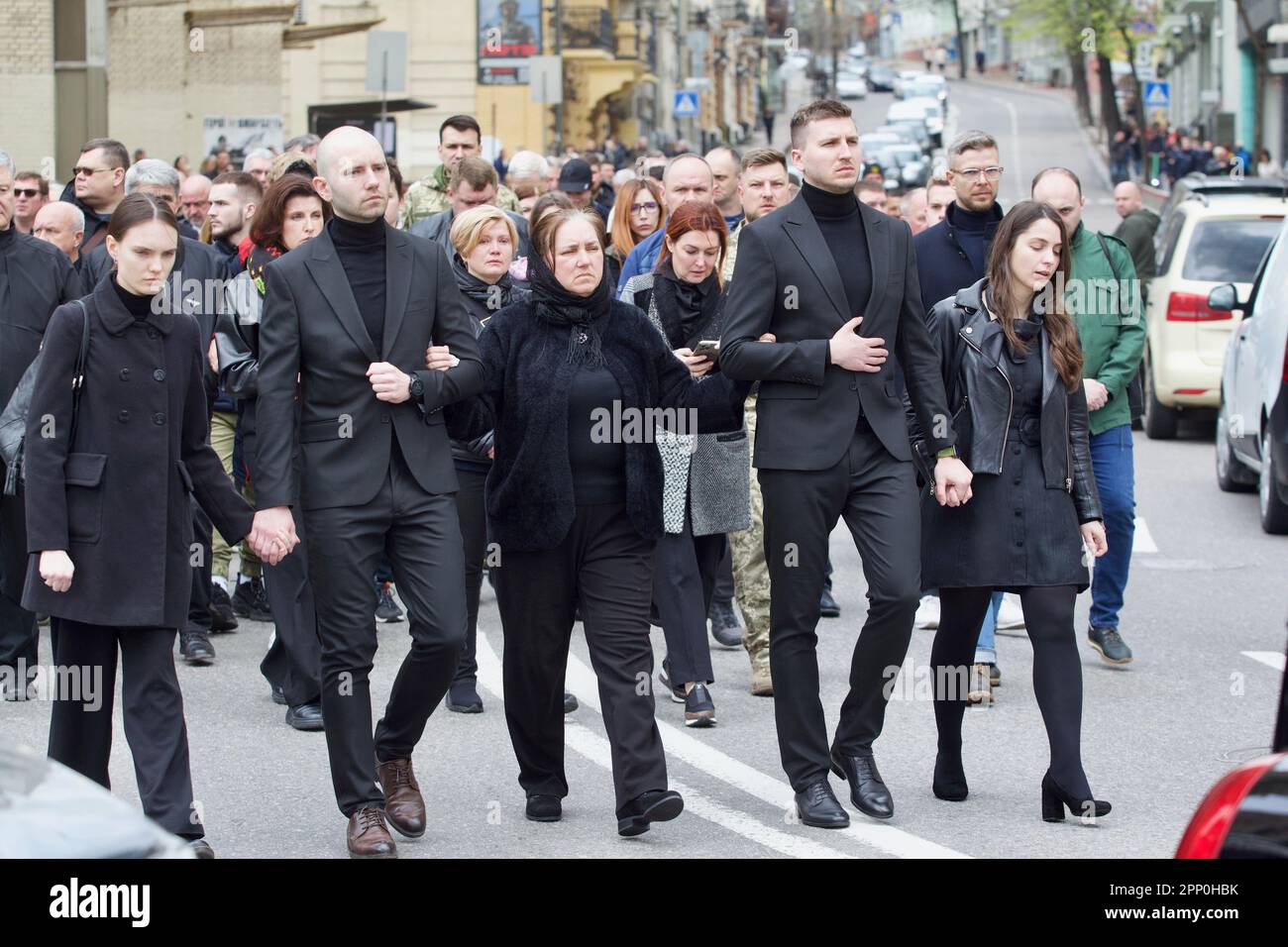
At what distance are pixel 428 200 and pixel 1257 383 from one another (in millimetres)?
5405

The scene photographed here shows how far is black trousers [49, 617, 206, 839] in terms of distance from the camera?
626 cm

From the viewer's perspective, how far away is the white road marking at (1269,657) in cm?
955

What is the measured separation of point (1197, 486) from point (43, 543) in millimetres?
10880

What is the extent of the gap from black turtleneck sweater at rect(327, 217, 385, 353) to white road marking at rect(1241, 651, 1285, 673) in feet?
16.1

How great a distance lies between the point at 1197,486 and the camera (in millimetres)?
15414

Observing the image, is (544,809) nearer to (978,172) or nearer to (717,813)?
(717,813)

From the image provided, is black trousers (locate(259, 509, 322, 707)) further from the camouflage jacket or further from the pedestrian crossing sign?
the pedestrian crossing sign

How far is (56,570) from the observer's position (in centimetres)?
619

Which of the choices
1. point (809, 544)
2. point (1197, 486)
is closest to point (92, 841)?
point (809, 544)

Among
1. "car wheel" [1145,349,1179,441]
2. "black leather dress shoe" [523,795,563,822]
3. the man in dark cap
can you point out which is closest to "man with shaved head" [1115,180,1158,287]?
"car wheel" [1145,349,1179,441]

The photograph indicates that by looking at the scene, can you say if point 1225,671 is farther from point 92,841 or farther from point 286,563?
point 92,841

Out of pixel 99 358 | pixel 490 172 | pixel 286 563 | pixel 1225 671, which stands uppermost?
pixel 490 172

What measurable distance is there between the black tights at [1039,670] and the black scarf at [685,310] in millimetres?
1780

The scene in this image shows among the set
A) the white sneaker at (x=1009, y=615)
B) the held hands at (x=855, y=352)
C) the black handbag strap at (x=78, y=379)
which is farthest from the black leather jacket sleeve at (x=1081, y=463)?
the white sneaker at (x=1009, y=615)
